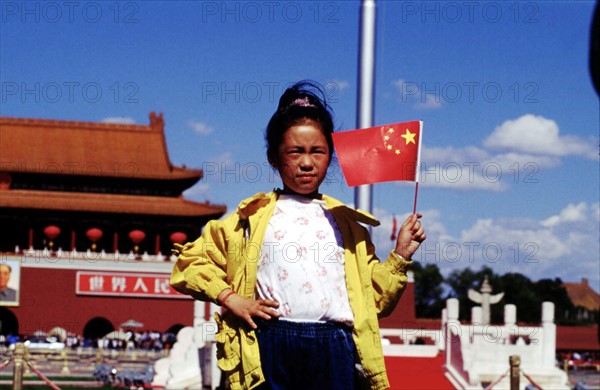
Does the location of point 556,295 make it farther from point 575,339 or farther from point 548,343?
point 548,343

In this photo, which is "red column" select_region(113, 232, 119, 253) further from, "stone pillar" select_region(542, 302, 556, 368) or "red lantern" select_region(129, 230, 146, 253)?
"stone pillar" select_region(542, 302, 556, 368)

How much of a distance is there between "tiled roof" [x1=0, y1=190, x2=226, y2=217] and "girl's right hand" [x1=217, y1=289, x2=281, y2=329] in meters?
26.9

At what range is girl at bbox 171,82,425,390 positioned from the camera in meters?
2.73

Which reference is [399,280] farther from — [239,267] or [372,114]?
[372,114]

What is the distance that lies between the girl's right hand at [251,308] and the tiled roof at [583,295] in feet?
169

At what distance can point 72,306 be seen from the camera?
27281mm

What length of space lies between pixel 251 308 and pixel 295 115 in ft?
1.70

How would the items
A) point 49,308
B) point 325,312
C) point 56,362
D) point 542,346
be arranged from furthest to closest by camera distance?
point 49,308 → point 56,362 → point 542,346 → point 325,312

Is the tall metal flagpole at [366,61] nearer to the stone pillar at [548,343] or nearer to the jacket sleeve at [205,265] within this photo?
the stone pillar at [548,343]

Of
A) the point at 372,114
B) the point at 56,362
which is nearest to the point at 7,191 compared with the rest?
the point at 56,362

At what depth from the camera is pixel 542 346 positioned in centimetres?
1261

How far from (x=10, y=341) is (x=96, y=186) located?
714 centimetres

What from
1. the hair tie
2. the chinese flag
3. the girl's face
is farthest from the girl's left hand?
the hair tie

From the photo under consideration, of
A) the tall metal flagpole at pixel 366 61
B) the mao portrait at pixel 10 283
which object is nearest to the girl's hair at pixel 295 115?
the tall metal flagpole at pixel 366 61
